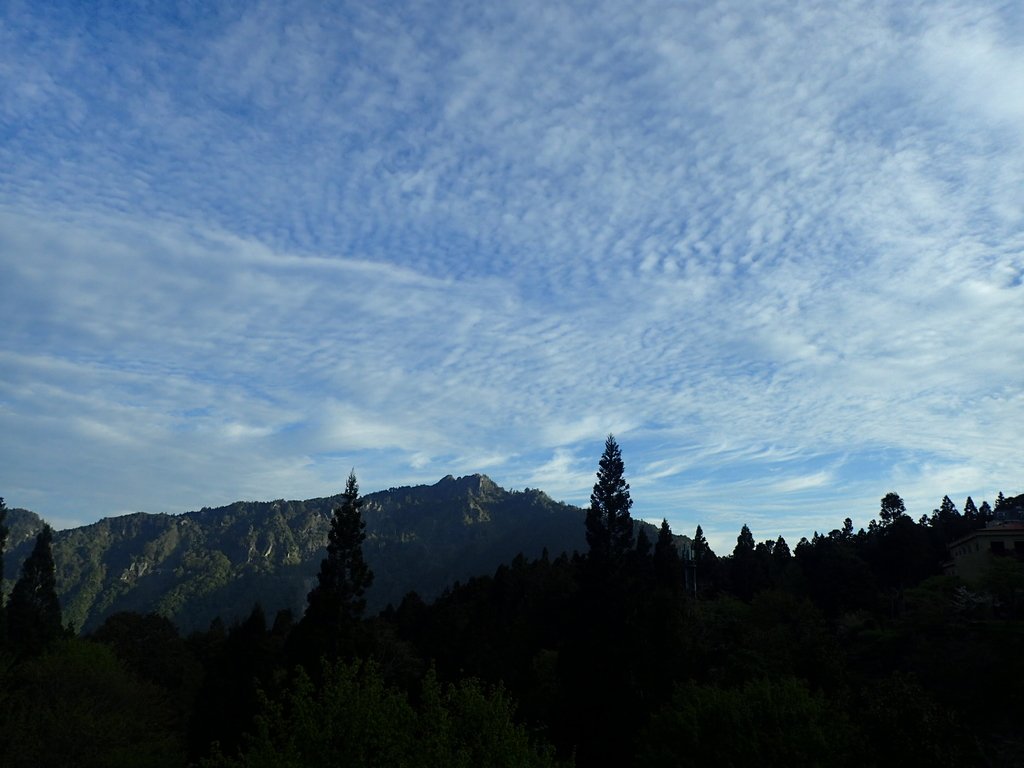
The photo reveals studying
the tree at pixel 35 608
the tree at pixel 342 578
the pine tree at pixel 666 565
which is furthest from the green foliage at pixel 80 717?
the pine tree at pixel 666 565

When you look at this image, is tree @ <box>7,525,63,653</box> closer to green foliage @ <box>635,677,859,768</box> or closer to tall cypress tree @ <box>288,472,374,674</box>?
tall cypress tree @ <box>288,472,374,674</box>

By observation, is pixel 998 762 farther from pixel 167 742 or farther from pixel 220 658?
pixel 220 658

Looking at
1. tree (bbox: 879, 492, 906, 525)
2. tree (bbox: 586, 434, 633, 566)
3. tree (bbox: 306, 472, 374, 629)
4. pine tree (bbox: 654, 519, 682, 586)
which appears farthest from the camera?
tree (bbox: 879, 492, 906, 525)

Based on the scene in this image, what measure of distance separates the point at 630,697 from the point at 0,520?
6925 centimetres

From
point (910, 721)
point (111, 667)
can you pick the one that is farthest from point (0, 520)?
point (910, 721)

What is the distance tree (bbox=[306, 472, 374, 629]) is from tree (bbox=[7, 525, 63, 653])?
1566 inches

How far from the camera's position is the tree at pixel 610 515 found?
64.6m

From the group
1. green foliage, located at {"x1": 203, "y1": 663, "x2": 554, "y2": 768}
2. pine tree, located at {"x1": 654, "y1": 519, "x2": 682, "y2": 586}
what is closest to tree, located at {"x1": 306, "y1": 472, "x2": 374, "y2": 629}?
green foliage, located at {"x1": 203, "y1": 663, "x2": 554, "y2": 768}

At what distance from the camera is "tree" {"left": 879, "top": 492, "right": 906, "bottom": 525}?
438 feet

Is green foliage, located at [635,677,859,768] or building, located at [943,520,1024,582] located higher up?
building, located at [943,520,1024,582]

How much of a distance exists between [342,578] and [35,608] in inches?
1819

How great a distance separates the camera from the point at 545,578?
98938 millimetres

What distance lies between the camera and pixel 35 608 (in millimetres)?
79500

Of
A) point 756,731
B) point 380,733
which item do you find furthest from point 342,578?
point 756,731
